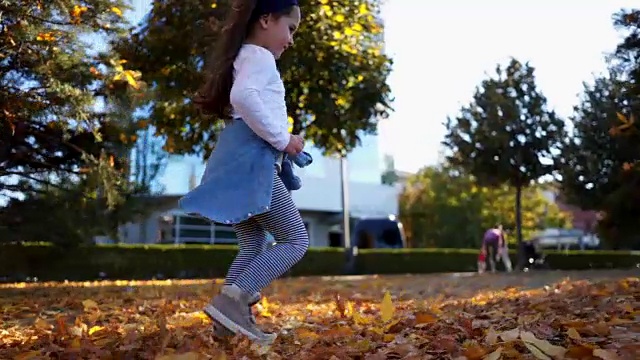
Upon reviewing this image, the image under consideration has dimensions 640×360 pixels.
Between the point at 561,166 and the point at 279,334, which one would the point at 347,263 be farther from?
the point at 279,334

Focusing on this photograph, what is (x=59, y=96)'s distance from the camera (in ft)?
18.7

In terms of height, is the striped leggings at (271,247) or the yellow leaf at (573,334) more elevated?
the striped leggings at (271,247)

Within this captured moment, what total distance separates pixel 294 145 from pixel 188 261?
49.3 feet

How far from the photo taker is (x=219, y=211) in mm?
3004

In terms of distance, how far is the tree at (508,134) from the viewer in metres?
17.0

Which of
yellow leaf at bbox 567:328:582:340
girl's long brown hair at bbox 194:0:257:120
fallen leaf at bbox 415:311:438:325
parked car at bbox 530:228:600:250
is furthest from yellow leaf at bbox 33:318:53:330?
parked car at bbox 530:228:600:250

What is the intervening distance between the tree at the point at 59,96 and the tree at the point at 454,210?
30866 millimetres

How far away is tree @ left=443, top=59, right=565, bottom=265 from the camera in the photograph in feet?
55.7

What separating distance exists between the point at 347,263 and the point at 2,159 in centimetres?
1513

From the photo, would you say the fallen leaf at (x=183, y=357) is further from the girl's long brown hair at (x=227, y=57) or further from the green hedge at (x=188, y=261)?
the green hedge at (x=188, y=261)

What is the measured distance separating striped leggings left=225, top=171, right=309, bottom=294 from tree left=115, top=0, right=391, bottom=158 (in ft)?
16.5

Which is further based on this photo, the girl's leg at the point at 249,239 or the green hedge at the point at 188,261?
the green hedge at the point at 188,261

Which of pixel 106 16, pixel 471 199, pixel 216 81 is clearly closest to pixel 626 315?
pixel 216 81

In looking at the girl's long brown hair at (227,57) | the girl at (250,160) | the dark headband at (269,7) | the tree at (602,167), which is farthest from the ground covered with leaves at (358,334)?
the tree at (602,167)
